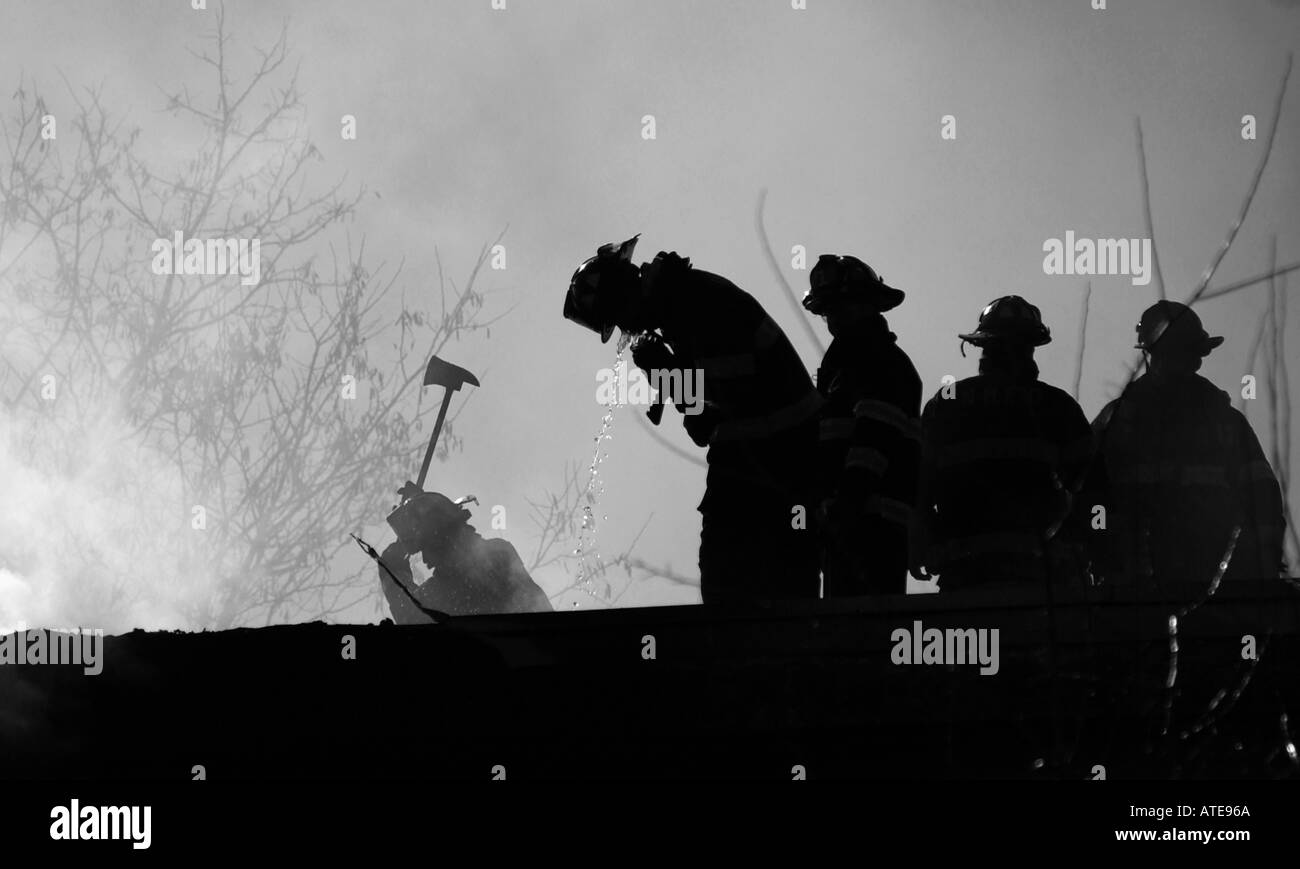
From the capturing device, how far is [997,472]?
21.9ft

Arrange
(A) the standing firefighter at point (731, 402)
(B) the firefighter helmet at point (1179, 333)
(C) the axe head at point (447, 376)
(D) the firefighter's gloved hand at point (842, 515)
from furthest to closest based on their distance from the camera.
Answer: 1. (C) the axe head at point (447, 376)
2. (B) the firefighter helmet at point (1179, 333)
3. (A) the standing firefighter at point (731, 402)
4. (D) the firefighter's gloved hand at point (842, 515)

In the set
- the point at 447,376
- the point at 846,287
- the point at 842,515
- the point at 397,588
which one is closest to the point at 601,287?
the point at 846,287

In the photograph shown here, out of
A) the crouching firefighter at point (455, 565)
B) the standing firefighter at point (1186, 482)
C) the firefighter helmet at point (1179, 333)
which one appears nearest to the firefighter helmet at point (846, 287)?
the standing firefighter at point (1186, 482)

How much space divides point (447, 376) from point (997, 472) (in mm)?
4211

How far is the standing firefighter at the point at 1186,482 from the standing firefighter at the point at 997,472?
10.4 inches

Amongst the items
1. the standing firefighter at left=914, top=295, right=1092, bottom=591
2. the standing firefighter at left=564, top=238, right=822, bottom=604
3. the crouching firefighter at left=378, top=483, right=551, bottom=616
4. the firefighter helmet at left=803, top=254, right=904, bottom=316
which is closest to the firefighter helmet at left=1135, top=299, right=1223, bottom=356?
the standing firefighter at left=914, top=295, right=1092, bottom=591

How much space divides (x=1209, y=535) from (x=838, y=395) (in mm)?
1726

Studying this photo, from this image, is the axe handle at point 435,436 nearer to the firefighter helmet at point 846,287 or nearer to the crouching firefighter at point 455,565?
the crouching firefighter at point 455,565

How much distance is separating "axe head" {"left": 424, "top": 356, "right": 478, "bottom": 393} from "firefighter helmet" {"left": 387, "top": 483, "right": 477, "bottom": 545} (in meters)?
1.06

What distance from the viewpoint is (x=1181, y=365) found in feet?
24.3

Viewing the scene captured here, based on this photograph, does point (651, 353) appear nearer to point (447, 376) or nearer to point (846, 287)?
point (846, 287)

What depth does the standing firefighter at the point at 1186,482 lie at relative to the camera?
6.99m
